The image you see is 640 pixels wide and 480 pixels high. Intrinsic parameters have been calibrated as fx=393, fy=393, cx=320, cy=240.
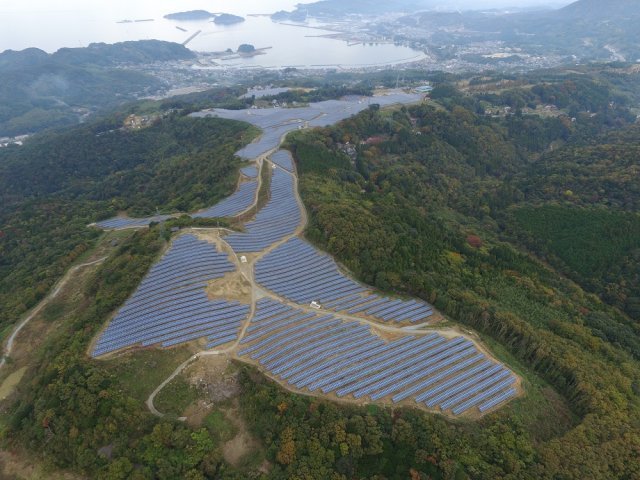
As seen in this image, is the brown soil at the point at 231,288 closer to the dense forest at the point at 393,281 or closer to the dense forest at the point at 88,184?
the dense forest at the point at 393,281

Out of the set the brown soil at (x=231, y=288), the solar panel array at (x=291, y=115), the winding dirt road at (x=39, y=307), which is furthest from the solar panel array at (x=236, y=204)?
the brown soil at (x=231, y=288)

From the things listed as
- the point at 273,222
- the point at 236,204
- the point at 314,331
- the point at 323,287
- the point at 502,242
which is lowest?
the point at 502,242

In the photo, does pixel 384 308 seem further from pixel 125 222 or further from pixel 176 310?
pixel 125 222

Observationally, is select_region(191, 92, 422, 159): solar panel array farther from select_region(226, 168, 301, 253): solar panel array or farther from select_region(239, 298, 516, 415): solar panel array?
select_region(239, 298, 516, 415): solar panel array

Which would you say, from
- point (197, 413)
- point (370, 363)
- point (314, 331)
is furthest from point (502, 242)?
point (197, 413)

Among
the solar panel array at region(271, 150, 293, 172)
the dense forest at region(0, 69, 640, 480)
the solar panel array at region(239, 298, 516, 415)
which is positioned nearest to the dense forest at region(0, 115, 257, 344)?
the dense forest at region(0, 69, 640, 480)
